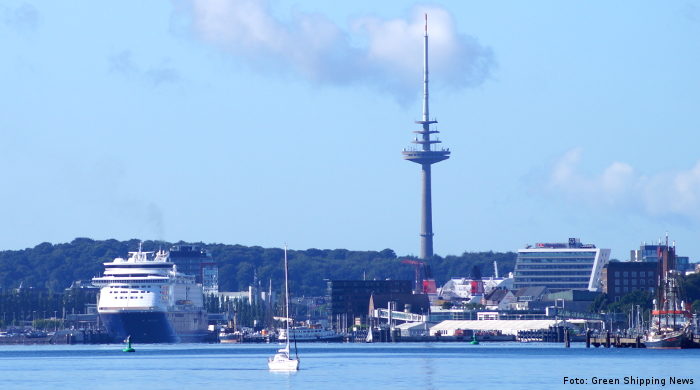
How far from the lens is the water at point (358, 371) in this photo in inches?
4363

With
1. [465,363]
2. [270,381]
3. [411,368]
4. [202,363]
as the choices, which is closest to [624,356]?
[465,363]

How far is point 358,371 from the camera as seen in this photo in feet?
418

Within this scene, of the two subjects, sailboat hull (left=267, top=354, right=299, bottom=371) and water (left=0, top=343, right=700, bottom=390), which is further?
sailboat hull (left=267, top=354, right=299, bottom=371)

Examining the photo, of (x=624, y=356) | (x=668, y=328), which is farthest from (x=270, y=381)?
(x=668, y=328)

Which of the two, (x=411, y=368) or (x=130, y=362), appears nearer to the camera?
(x=411, y=368)

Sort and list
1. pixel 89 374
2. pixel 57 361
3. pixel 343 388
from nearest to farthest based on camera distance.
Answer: pixel 343 388
pixel 89 374
pixel 57 361

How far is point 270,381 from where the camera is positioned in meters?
115

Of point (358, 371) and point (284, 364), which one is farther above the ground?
point (284, 364)

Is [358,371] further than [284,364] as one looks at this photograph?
No

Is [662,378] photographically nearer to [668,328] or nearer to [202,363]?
[202,363]

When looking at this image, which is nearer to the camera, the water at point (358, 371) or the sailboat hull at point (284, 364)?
the water at point (358, 371)

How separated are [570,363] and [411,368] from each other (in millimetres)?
12540

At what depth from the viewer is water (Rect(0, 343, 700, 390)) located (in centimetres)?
11081

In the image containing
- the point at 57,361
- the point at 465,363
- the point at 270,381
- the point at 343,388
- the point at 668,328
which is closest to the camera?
the point at 343,388
